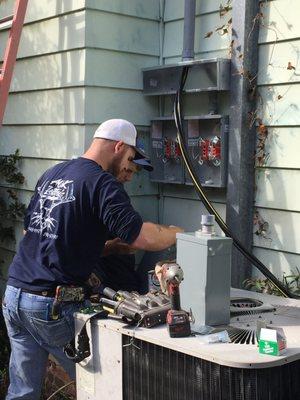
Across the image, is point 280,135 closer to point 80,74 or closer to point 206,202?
point 206,202

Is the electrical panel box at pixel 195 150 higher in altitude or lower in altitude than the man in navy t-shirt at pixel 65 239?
higher

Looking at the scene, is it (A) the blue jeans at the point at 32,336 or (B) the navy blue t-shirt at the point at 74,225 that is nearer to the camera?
(B) the navy blue t-shirt at the point at 74,225

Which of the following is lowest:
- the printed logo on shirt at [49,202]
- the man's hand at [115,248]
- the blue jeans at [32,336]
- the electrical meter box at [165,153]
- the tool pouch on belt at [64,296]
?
the blue jeans at [32,336]

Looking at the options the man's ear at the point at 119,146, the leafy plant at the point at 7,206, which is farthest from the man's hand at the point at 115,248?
the leafy plant at the point at 7,206

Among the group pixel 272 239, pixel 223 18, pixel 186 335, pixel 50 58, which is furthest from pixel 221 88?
pixel 186 335

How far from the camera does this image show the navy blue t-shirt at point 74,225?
296 centimetres

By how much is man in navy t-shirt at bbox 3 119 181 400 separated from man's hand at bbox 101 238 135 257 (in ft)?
1.74

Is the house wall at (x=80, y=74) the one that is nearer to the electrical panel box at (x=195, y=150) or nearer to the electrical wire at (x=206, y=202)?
the electrical panel box at (x=195, y=150)

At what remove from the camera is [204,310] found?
268cm

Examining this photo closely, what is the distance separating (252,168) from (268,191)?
177 millimetres

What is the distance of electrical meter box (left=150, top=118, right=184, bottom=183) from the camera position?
4168mm

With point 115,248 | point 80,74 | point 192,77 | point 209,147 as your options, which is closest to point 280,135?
point 209,147

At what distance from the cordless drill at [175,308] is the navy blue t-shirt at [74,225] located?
0.34 meters

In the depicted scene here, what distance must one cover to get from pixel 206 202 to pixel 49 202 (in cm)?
100
